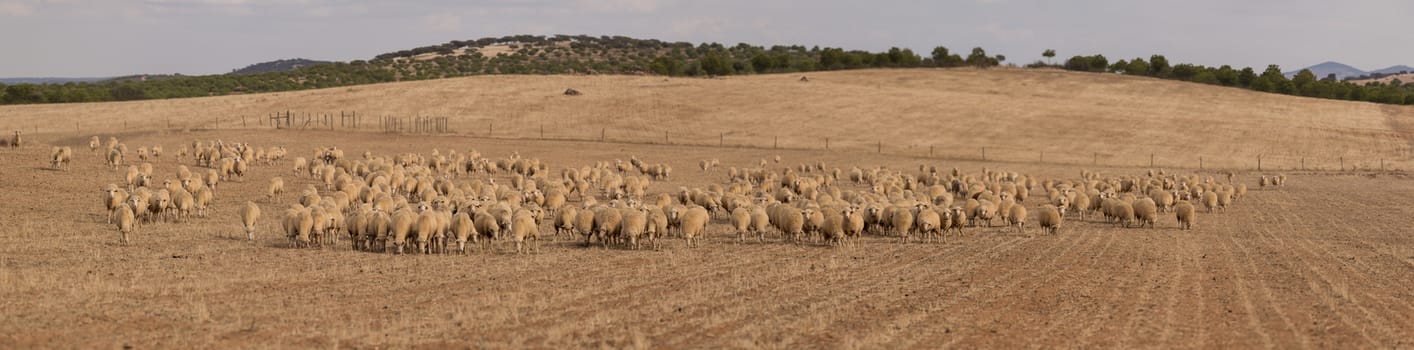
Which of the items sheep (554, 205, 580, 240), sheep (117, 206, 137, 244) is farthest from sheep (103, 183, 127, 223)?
sheep (554, 205, 580, 240)

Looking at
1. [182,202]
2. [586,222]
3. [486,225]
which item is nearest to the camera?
[486,225]

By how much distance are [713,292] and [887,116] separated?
218 ft

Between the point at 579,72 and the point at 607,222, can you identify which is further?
the point at 579,72

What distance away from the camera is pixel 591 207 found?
25672 millimetres

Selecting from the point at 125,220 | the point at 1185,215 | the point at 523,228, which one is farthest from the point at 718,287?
the point at 1185,215

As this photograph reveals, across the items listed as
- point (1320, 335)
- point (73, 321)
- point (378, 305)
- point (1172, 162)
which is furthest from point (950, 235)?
point (1172, 162)

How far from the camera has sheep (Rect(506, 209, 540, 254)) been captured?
22609 millimetres

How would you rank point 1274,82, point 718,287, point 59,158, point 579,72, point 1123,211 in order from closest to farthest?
point 718,287 → point 1123,211 → point 59,158 → point 1274,82 → point 579,72

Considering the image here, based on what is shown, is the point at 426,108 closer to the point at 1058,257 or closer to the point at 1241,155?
the point at 1241,155

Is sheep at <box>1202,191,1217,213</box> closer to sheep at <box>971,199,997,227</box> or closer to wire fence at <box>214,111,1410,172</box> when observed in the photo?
sheep at <box>971,199,997,227</box>

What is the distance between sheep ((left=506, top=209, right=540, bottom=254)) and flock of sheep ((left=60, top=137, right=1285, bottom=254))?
4 cm

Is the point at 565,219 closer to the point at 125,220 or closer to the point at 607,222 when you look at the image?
the point at 607,222

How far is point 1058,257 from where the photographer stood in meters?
22.9

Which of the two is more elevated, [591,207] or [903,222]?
[591,207]
